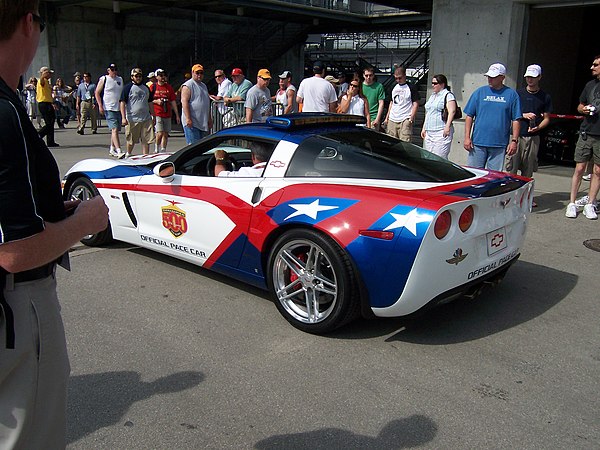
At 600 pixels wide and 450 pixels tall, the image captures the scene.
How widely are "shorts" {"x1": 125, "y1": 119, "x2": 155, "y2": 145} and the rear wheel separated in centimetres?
560

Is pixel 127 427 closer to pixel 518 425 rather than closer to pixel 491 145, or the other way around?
pixel 518 425

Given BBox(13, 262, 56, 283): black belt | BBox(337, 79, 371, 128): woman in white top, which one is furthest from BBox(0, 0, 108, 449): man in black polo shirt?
BBox(337, 79, 371, 128): woman in white top

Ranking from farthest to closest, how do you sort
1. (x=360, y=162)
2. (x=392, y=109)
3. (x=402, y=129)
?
(x=392, y=109)
(x=402, y=129)
(x=360, y=162)

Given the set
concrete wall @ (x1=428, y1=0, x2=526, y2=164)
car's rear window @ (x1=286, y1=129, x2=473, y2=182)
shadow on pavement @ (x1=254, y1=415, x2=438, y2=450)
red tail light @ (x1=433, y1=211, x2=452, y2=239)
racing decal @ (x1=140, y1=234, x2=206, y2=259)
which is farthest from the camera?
concrete wall @ (x1=428, y1=0, x2=526, y2=164)

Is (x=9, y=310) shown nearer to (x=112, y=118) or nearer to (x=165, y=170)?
(x=165, y=170)

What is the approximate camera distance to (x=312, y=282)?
3.74 m

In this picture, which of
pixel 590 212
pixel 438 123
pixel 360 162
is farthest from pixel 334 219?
pixel 590 212

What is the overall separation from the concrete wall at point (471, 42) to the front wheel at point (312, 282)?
8.14 metres

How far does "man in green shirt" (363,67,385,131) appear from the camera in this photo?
32.8 ft

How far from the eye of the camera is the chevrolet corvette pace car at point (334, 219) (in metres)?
3.40

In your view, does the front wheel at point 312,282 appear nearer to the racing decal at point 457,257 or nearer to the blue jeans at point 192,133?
the racing decal at point 457,257

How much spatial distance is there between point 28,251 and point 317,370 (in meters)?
2.18

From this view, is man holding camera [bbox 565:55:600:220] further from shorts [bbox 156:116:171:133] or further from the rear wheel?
shorts [bbox 156:116:171:133]

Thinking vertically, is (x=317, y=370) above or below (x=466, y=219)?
below
